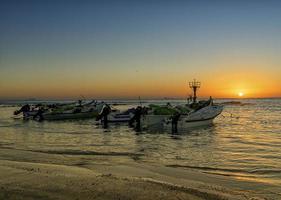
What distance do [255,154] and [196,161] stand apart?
10.7 feet

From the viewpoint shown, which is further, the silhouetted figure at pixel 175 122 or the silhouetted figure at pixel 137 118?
the silhouetted figure at pixel 137 118

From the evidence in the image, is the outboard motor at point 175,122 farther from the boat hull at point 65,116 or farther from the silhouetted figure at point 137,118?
the boat hull at point 65,116

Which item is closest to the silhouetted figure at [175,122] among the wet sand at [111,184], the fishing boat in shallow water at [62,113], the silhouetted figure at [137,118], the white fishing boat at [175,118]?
the white fishing boat at [175,118]

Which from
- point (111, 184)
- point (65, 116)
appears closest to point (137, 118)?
point (65, 116)

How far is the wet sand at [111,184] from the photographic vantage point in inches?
307

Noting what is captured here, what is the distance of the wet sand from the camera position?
7.80m

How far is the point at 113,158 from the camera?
1517 centimetres

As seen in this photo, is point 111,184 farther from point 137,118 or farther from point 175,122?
point 137,118

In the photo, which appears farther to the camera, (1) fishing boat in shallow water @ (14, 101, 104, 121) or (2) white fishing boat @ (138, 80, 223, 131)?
(1) fishing boat in shallow water @ (14, 101, 104, 121)

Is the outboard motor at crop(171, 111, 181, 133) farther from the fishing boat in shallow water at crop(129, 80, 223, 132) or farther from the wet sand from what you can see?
the wet sand

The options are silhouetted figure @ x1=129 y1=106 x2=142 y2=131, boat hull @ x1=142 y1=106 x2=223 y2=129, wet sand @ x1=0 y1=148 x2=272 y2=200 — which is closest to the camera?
wet sand @ x1=0 y1=148 x2=272 y2=200

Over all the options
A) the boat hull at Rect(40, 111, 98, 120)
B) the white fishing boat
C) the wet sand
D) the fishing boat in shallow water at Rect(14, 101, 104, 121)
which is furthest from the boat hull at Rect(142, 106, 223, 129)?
the wet sand

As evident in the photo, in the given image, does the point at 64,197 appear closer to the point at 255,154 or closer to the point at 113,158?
the point at 113,158

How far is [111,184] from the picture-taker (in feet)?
29.0
